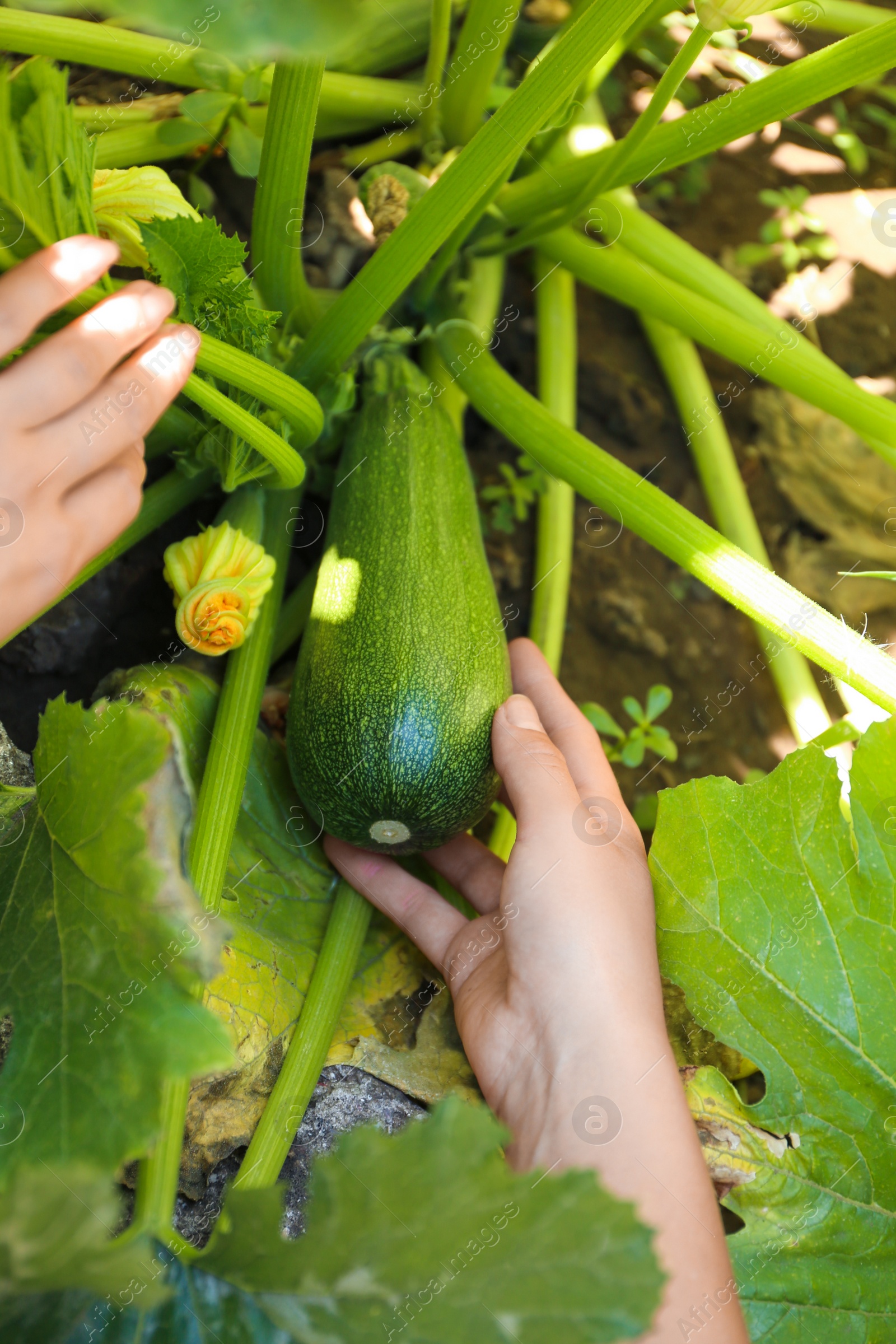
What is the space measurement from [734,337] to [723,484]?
47 centimetres

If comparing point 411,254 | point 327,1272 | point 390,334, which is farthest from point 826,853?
point 390,334

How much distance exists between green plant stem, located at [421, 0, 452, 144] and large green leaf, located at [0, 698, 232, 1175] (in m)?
1.31

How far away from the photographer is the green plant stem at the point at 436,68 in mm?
1669

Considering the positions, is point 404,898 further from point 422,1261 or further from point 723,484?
point 723,484

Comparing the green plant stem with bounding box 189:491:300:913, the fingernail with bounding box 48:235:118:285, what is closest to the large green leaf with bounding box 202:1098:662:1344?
the green plant stem with bounding box 189:491:300:913

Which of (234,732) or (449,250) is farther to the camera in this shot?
(449,250)

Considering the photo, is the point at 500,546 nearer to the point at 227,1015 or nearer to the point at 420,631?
the point at 420,631

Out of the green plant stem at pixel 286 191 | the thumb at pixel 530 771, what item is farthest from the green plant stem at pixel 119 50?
the thumb at pixel 530 771

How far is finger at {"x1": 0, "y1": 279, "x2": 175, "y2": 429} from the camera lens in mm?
1024

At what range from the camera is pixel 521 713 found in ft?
5.08

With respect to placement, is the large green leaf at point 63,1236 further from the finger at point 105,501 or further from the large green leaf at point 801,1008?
the large green leaf at point 801,1008

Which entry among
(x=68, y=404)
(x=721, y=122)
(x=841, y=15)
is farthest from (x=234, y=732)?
(x=841, y=15)

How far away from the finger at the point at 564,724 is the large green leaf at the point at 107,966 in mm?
771

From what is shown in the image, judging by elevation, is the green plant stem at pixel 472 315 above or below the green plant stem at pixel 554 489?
above
